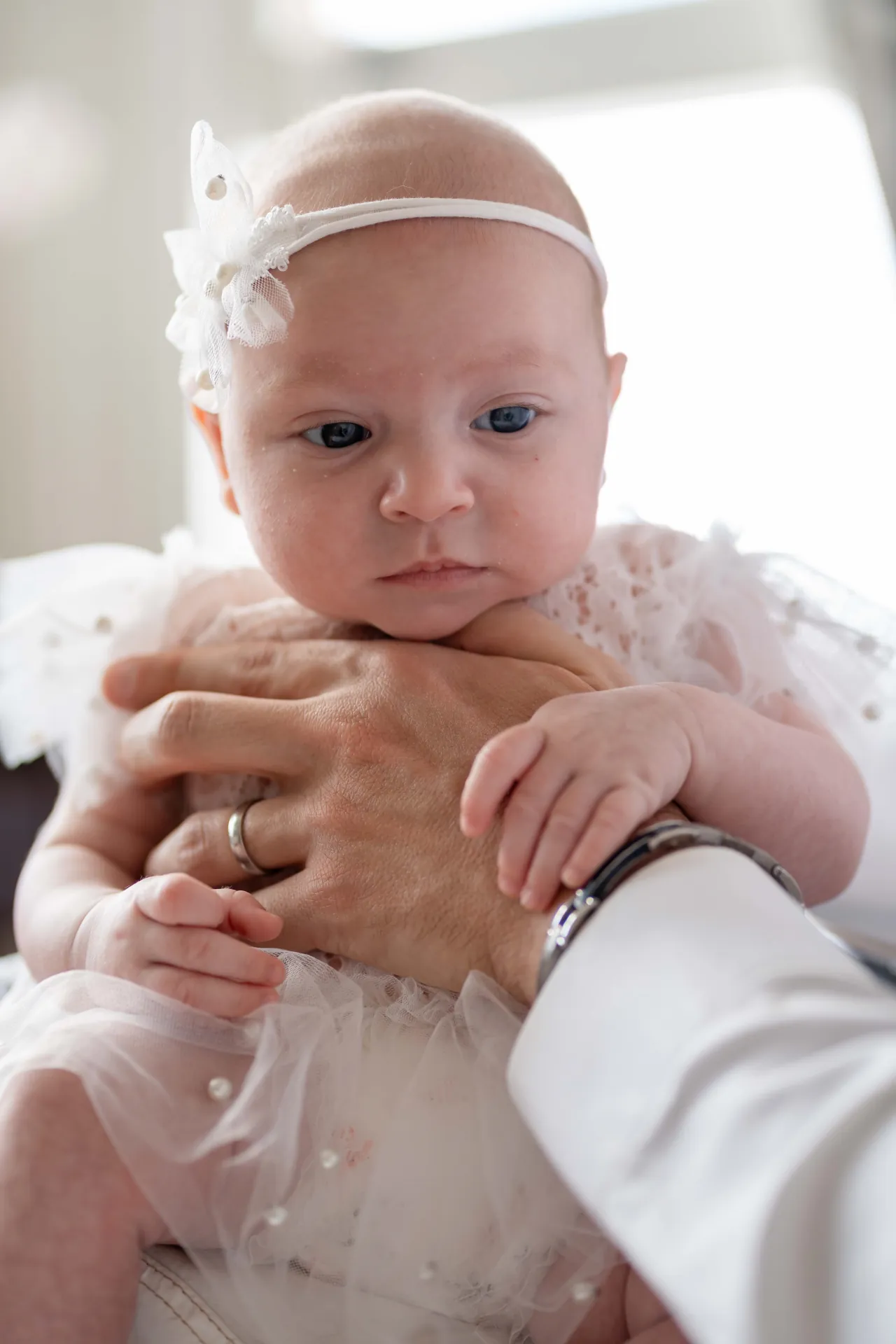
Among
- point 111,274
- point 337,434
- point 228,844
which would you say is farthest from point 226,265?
point 111,274

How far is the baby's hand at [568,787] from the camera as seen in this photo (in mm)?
759

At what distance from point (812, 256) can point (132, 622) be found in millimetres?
1430

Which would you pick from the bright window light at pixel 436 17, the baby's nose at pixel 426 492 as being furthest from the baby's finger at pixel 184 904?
the bright window light at pixel 436 17

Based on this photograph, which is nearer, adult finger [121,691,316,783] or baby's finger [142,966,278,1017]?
baby's finger [142,966,278,1017]

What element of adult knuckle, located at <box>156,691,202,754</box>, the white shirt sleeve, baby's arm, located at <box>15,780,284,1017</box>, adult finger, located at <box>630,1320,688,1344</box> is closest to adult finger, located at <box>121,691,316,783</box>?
adult knuckle, located at <box>156,691,202,754</box>

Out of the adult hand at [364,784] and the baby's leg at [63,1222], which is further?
the adult hand at [364,784]

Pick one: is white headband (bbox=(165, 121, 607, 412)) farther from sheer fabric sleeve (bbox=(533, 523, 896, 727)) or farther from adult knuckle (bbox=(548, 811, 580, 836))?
adult knuckle (bbox=(548, 811, 580, 836))

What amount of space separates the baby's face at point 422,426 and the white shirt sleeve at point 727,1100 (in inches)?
15.3

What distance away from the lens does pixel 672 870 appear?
2.33ft

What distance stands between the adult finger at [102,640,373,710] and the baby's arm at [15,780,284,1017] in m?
0.10

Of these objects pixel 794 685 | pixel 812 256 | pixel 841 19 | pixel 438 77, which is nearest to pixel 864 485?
pixel 812 256

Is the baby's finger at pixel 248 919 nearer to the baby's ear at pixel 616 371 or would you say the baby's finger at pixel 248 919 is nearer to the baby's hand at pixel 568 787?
the baby's hand at pixel 568 787

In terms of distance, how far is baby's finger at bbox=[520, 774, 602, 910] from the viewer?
0.76 metres

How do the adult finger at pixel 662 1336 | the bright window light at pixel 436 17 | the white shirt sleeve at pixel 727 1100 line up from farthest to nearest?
the bright window light at pixel 436 17, the adult finger at pixel 662 1336, the white shirt sleeve at pixel 727 1100
